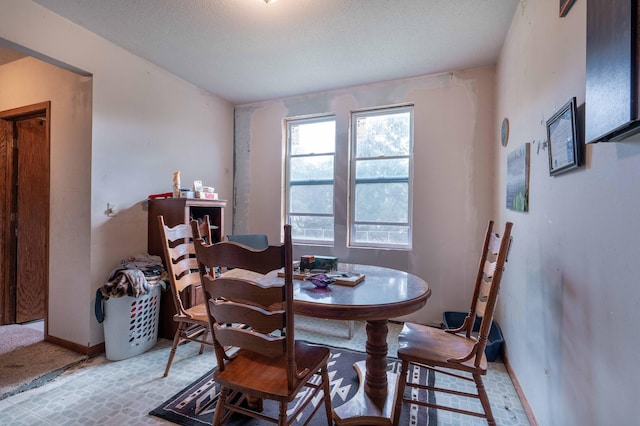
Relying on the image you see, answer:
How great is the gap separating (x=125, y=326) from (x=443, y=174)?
10.4 ft

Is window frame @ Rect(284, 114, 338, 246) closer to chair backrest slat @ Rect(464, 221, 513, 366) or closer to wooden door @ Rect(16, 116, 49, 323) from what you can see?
chair backrest slat @ Rect(464, 221, 513, 366)

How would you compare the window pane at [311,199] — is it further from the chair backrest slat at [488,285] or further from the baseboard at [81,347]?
the baseboard at [81,347]

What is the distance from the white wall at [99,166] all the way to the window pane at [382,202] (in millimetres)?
2117

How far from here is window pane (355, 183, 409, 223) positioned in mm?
3215

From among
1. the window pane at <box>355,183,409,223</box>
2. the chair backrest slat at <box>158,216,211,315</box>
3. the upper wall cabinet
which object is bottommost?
the chair backrest slat at <box>158,216,211,315</box>

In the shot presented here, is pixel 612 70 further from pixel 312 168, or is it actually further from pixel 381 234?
pixel 312 168

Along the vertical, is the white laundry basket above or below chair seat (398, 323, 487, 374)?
below

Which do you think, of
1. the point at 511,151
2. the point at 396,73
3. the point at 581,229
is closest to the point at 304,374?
the point at 581,229

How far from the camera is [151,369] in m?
2.17

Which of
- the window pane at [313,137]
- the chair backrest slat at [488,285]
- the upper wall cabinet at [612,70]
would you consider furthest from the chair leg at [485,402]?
the window pane at [313,137]

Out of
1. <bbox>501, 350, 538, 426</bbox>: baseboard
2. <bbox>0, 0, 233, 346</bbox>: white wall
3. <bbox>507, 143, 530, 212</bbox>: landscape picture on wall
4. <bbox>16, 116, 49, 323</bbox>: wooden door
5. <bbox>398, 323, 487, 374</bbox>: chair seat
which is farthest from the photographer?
<bbox>16, 116, 49, 323</bbox>: wooden door

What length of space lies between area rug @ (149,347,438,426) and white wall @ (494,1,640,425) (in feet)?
1.97

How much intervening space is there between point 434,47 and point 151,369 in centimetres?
346

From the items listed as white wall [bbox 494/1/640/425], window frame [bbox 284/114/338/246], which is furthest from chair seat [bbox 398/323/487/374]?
window frame [bbox 284/114/338/246]
